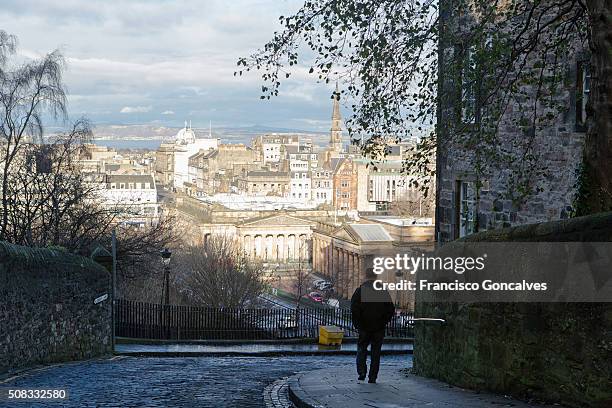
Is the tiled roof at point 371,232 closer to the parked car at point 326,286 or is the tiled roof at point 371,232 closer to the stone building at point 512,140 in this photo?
the parked car at point 326,286

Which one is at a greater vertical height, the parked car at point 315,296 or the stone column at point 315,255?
the stone column at point 315,255

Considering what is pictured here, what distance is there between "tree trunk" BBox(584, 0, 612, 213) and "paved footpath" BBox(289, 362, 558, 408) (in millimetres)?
2671

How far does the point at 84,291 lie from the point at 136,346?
6.12 metres

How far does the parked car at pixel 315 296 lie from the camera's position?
283 ft

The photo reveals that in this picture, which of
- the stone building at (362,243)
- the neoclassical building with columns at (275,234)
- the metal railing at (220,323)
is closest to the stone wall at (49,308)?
the metal railing at (220,323)

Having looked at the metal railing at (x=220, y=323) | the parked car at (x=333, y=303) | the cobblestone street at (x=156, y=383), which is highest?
the cobblestone street at (x=156, y=383)

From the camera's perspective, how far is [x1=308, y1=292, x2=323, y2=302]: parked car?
283 ft

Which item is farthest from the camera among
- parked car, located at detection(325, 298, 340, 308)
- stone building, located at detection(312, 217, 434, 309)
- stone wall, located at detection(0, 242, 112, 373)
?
stone building, located at detection(312, 217, 434, 309)

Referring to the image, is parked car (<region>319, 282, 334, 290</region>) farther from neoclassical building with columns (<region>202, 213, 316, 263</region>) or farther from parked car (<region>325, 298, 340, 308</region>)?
neoclassical building with columns (<region>202, 213, 316, 263</region>)

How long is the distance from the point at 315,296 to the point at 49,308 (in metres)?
75.0

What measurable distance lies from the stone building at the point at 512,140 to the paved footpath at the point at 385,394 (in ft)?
14.5

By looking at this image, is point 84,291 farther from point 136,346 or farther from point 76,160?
point 76,160

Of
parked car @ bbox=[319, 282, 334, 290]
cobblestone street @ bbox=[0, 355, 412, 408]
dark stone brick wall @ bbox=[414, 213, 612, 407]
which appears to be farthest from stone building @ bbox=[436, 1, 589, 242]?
parked car @ bbox=[319, 282, 334, 290]

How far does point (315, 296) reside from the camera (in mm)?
90938
